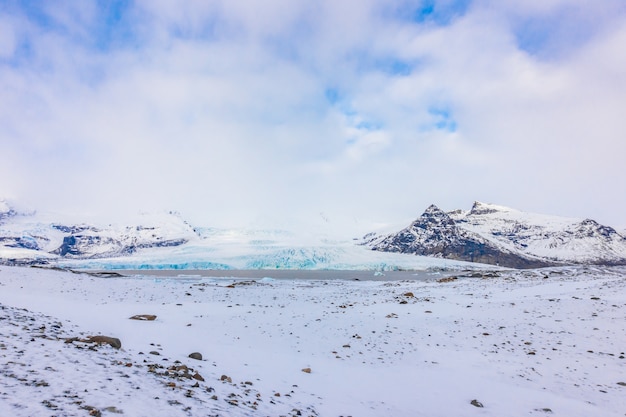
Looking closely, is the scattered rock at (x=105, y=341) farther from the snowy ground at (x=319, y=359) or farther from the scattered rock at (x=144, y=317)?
the scattered rock at (x=144, y=317)

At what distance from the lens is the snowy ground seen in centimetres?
790

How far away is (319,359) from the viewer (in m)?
15.1

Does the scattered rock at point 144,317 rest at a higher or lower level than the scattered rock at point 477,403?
higher

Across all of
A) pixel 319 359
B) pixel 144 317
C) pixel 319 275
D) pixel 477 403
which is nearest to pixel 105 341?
pixel 319 359

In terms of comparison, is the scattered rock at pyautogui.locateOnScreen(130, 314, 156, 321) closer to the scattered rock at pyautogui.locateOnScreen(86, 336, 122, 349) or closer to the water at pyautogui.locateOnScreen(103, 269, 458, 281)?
the scattered rock at pyautogui.locateOnScreen(86, 336, 122, 349)

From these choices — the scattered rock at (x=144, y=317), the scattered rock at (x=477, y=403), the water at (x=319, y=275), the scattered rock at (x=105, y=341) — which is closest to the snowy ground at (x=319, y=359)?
the scattered rock at (x=477, y=403)

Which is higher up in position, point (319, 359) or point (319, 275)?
point (319, 359)

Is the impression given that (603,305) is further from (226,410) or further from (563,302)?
(226,410)

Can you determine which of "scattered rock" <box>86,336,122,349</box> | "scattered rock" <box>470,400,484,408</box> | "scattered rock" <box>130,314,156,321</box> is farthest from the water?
"scattered rock" <box>86,336,122,349</box>

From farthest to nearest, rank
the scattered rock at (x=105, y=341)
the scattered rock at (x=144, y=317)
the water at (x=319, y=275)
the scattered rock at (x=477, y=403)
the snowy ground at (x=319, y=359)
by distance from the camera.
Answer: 1. the water at (x=319, y=275)
2. the scattered rock at (x=144, y=317)
3. the scattered rock at (x=105, y=341)
4. the scattered rock at (x=477, y=403)
5. the snowy ground at (x=319, y=359)

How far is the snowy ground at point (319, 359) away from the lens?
7.90 m

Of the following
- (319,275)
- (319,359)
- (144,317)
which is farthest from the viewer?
(319,275)

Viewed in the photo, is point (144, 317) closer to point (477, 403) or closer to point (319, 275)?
point (477, 403)

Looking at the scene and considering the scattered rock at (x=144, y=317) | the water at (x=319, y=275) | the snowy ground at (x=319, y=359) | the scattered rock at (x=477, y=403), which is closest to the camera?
the snowy ground at (x=319, y=359)
